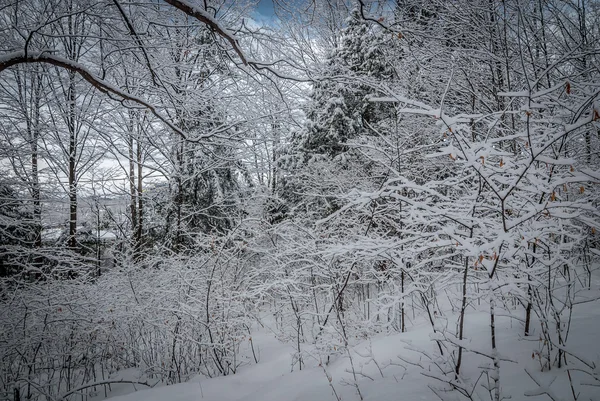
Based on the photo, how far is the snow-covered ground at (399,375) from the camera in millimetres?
1977

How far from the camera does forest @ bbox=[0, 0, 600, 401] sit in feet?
6.43

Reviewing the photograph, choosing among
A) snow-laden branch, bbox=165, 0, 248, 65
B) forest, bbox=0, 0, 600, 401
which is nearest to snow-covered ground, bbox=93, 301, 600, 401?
forest, bbox=0, 0, 600, 401

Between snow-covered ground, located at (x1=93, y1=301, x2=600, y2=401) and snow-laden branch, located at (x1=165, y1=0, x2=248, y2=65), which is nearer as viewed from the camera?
snow-covered ground, located at (x1=93, y1=301, x2=600, y2=401)

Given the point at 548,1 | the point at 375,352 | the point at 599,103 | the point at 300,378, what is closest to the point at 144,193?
the point at 300,378

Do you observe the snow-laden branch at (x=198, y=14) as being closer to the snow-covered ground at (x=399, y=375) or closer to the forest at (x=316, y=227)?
A: the forest at (x=316, y=227)

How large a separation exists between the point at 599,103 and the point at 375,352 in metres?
2.86

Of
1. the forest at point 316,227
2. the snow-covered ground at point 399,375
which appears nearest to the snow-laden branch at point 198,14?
the forest at point 316,227

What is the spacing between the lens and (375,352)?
315 centimetres

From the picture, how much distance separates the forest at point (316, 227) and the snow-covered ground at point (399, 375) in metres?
0.02

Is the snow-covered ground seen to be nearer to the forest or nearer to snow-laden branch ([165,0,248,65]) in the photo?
the forest

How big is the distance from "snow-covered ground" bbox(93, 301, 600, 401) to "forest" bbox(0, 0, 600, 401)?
23mm

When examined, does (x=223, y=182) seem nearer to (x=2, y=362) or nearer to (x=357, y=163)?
(x=357, y=163)

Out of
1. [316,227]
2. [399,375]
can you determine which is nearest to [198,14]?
[316,227]

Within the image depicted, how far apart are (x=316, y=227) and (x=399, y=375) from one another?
6.81 ft
